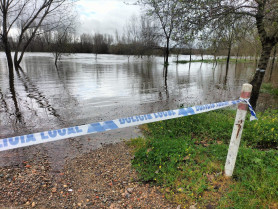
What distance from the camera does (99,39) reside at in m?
98.4

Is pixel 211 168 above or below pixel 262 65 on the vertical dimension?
below

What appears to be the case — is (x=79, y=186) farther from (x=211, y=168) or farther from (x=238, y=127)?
(x=238, y=127)

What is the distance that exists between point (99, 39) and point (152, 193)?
104926 mm

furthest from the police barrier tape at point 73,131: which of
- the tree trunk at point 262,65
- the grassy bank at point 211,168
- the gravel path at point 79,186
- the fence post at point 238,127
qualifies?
the tree trunk at point 262,65

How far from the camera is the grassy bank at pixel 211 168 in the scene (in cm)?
250

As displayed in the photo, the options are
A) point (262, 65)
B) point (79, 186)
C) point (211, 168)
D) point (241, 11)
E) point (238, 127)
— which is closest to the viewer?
point (238, 127)

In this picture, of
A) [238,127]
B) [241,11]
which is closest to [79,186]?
[238,127]

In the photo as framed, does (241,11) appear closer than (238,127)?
No

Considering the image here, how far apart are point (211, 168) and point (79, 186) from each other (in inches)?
88.6

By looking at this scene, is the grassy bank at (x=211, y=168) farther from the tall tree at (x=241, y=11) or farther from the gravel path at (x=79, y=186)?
the tall tree at (x=241, y=11)

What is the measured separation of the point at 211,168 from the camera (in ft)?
10.1

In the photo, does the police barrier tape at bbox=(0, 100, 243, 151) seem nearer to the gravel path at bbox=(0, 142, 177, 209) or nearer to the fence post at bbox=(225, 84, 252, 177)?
the fence post at bbox=(225, 84, 252, 177)

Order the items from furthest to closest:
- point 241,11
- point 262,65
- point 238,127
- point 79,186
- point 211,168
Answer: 1. point 262,65
2. point 241,11
3. point 211,168
4. point 79,186
5. point 238,127

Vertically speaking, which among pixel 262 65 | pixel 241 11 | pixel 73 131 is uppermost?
pixel 241 11
